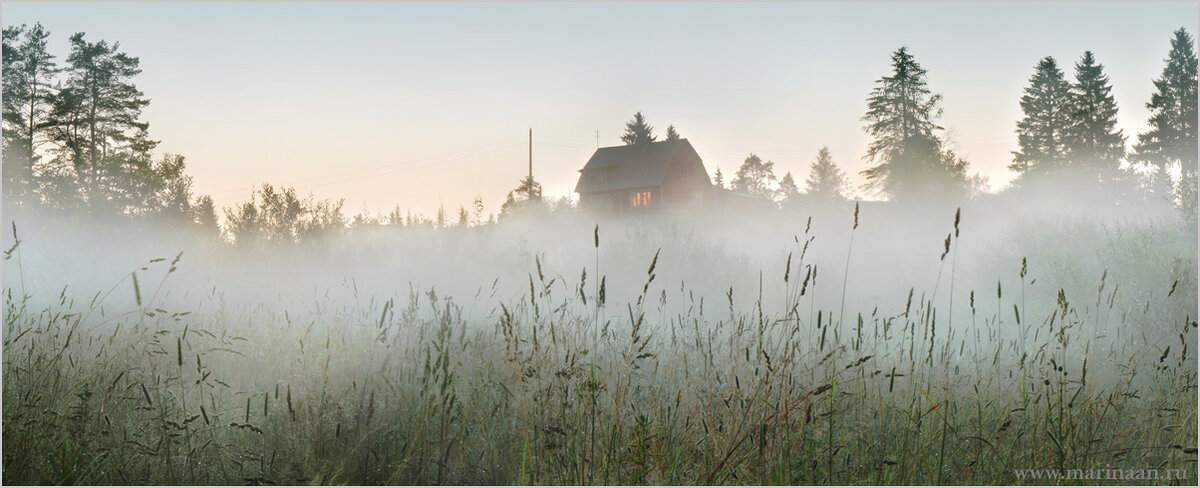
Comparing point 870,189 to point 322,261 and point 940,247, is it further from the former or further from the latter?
point 322,261

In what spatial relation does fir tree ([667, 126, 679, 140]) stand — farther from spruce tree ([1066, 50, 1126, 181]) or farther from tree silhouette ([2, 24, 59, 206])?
tree silhouette ([2, 24, 59, 206])

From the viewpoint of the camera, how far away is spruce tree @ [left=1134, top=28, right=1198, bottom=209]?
10.8m

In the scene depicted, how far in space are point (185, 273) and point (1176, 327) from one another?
63.2 ft

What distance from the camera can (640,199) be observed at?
32.9 meters

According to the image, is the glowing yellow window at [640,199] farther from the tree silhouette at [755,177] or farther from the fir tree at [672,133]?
the tree silhouette at [755,177]

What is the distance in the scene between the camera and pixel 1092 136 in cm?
2230

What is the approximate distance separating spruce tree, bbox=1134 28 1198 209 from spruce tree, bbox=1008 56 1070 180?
3436 mm

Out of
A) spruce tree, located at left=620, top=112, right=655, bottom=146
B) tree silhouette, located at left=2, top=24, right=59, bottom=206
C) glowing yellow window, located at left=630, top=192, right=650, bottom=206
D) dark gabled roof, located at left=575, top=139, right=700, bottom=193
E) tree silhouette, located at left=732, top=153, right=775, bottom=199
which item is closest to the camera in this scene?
tree silhouette, located at left=2, top=24, right=59, bottom=206

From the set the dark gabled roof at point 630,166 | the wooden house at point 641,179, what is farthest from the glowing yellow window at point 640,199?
the dark gabled roof at point 630,166

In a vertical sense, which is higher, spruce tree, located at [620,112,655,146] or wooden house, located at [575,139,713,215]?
spruce tree, located at [620,112,655,146]

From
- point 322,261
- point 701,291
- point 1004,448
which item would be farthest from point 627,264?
point 1004,448

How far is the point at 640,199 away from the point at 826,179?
15.8 meters

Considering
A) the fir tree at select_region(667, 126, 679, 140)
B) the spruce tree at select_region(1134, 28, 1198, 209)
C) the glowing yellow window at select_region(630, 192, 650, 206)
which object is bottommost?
the glowing yellow window at select_region(630, 192, 650, 206)

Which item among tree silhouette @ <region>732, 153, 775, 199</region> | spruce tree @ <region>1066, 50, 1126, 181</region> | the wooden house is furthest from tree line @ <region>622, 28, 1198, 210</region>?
tree silhouette @ <region>732, 153, 775, 199</region>
